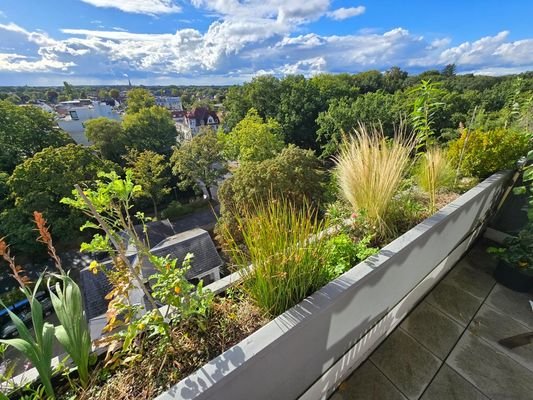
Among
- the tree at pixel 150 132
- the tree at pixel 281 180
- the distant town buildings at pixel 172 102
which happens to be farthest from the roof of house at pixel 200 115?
the tree at pixel 281 180

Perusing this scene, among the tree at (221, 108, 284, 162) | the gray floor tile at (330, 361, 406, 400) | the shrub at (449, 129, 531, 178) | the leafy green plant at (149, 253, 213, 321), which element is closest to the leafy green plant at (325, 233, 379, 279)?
the leafy green plant at (149, 253, 213, 321)

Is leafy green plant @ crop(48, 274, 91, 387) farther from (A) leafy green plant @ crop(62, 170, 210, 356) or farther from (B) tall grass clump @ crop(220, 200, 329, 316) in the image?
(B) tall grass clump @ crop(220, 200, 329, 316)

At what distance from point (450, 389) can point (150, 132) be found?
19.2 metres

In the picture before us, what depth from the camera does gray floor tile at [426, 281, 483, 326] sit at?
1.78m

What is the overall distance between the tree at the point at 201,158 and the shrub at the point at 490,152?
37.7ft

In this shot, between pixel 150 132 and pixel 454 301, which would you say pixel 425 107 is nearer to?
pixel 454 301

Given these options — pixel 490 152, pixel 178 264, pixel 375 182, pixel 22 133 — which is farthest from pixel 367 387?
pixel 22 133

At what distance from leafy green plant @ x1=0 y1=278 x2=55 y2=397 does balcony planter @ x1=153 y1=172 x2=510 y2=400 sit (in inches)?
16.5

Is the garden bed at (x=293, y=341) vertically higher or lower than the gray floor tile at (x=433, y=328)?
higher

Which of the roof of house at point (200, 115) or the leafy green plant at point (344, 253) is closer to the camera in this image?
the leafy green plant at point (344, 253)

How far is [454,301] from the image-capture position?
6.21ft

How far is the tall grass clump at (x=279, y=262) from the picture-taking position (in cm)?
101

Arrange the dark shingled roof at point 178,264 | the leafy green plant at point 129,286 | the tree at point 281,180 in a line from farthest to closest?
the tree at point 281,180 < the dark shingled roof at point 178,264 < the leafy green plant at point 129,286

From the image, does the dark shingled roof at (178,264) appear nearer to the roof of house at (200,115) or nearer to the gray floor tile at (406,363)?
the gray floor tile at (406,363)
